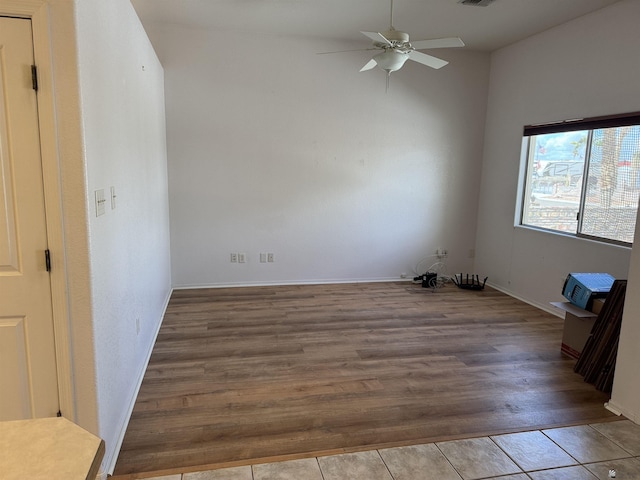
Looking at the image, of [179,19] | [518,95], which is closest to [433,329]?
[518,95]

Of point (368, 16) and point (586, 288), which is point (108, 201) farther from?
point (586, 288)

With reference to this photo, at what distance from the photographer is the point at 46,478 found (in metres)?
0.77

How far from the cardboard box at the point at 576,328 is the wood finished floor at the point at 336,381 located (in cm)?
9

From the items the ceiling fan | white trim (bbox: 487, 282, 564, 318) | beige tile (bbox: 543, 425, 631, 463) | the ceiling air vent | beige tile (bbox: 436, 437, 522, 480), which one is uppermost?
the ceiling air vent

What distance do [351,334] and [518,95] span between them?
3551 mm

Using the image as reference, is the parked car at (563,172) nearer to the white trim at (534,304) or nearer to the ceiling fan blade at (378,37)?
the white trim at (534,304)

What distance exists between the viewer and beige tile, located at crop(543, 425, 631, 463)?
223 centimetres

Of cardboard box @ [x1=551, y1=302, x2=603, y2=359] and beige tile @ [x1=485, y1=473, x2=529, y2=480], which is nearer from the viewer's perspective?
beige tile @ [x1=485, y1=473, x2=529, y2=480]

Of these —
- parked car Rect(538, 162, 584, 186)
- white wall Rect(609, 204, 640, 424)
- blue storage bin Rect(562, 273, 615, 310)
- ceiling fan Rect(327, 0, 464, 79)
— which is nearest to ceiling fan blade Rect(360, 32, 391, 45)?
ceiling fan Rect(327, 0, 464, 79)

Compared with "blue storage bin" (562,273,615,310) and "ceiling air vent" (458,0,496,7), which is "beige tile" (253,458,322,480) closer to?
"blue storage bin" (562,273,615,310)

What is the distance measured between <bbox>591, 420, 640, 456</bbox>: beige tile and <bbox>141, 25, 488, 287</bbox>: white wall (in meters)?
3.38

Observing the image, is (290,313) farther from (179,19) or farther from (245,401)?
(179,19)

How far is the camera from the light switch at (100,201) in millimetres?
1945

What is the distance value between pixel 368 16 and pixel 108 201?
3363 millimetres
